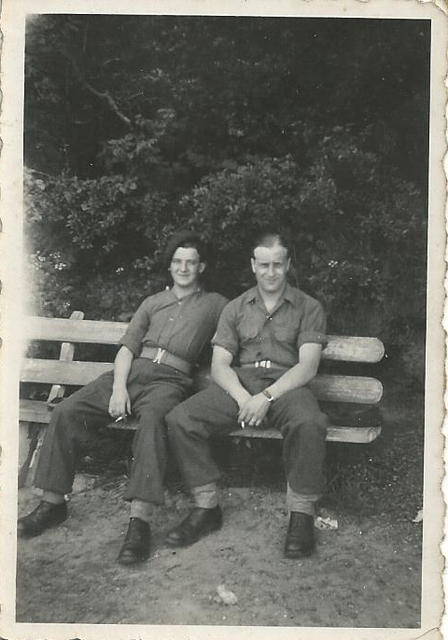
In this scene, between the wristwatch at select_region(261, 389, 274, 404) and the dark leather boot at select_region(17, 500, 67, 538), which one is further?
the wristwatch at select_region(261, 389, 274, 404)

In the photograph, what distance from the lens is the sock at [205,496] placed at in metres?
2.83

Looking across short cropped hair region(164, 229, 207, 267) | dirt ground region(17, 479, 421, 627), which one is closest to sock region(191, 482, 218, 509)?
dirt ground region(17, 479, 421, 627)

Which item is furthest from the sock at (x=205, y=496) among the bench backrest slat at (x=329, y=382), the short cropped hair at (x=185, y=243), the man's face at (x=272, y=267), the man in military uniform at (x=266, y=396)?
the short cropped hair at (x=185, y=243)

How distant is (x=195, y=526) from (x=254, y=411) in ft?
1.80

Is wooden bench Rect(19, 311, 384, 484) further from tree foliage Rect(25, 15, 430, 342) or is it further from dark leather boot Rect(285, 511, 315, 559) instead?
dark leather boot Rect(285, 511, 315, 559)

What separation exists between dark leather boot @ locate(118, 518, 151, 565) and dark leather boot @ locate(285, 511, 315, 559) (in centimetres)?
58

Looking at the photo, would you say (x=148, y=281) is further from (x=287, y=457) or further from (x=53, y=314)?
(x=287, y=457)

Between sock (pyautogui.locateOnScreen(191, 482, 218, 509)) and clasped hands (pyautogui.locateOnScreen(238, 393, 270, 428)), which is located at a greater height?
clasped hands (pyautogui.locateOnScreen(238, 393, 270, 428))

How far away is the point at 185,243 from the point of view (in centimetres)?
312

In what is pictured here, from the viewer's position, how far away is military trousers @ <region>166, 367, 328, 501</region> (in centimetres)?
275

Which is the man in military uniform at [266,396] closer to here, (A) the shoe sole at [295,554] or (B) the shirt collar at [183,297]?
(A) the shoe sole at [295,554]

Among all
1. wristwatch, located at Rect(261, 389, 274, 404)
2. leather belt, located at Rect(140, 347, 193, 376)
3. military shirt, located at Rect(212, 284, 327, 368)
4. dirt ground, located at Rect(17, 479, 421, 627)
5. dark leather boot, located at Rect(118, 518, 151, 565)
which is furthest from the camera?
leather belt, located at Rect(140, 347, 193, 376)

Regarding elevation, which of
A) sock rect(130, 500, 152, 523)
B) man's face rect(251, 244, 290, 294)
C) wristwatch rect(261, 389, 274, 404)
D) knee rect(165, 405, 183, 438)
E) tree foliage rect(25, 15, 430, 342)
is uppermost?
tree foliage rect(25, 15, 430, 342)

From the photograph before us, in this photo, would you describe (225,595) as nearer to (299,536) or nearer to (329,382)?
(299,536)
